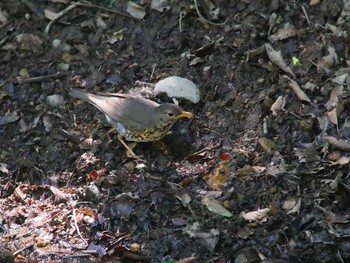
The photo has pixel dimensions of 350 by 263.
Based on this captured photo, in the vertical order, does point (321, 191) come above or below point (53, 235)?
above

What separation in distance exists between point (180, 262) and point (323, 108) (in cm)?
213

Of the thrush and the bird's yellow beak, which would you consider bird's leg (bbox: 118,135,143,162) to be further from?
the bird's yellow beak

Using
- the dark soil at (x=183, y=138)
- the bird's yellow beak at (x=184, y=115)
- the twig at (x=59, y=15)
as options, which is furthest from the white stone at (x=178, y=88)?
the twig at (x=59, y=15)

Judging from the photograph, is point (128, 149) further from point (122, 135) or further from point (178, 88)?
point (178, 88)

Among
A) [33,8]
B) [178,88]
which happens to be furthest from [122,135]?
[33,8]

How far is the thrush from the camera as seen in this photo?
22.0 ft

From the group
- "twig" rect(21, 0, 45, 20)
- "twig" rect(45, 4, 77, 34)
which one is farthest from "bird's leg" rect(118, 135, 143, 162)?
"twig" rect(21, 0, 45, 20)

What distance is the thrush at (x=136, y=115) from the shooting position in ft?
22.0

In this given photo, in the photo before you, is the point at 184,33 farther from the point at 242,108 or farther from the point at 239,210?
the point at 239,210

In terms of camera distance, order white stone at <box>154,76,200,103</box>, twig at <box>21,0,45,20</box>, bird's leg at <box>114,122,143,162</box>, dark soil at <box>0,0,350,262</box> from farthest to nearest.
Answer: twig at <box>21,0,45,20</box>
white stone at <box>154,76,200,103</box>
bird's leg at <box>114,122,143,162</box>
dark soil at <box>0,0,350,262</box>

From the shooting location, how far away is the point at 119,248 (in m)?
5.99

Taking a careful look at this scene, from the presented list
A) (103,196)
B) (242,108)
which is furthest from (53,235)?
(242,108)

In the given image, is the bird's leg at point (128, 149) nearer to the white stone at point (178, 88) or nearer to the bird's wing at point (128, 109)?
the bird's wing at point (128, 109)

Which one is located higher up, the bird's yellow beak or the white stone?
the bird's yellow beak
